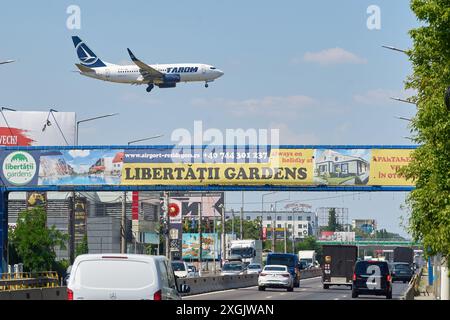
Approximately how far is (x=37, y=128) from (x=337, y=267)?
2929 inches

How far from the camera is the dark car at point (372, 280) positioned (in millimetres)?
45844

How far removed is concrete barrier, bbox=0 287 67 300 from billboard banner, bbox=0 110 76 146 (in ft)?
307

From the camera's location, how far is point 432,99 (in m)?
26.4

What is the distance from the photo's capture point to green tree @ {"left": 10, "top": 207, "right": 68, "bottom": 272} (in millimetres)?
86956

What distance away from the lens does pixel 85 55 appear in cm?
12962

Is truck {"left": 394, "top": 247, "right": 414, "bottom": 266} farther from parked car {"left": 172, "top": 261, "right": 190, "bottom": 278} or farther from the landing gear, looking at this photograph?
parked car {"left": 172, "top": 261, "right": 190, "bottom": 278}

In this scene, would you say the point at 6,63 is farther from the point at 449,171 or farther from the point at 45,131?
the point at 45,131

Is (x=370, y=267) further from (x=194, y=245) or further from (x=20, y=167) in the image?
(x=194, y=245)

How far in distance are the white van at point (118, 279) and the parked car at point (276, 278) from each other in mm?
38746

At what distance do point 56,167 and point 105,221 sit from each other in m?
46.5

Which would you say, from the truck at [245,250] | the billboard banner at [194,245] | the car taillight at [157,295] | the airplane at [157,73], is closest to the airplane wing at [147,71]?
the airplane at [157,73]

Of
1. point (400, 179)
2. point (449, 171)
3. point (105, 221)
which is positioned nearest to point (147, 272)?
point (449, 171)

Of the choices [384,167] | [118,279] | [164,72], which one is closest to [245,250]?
[164,72]

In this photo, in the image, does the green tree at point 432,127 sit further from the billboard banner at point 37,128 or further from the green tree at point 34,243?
the billboard banner at point 37,128
